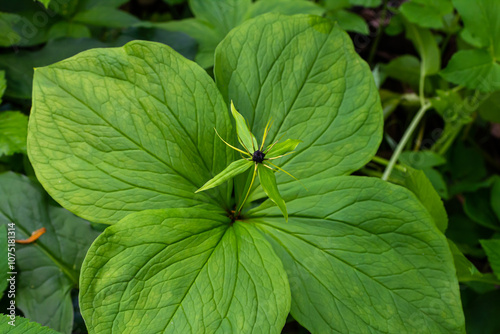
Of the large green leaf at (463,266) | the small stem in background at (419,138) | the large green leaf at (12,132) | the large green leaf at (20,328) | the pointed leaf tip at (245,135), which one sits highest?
the pointed leaf tip at (245,135)

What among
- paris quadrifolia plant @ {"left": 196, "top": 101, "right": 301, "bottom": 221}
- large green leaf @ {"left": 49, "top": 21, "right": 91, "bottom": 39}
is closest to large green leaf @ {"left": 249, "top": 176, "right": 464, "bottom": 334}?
paris quadrifolia plant @ {"left": 196, "top": 101, "right": 301, "bottom": 221}

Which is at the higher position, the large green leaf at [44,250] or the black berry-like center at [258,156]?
the black berry-like center at [258,156]

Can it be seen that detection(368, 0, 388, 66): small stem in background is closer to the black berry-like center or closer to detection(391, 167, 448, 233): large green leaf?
detection(391, 167, 448, 233): large green leaf

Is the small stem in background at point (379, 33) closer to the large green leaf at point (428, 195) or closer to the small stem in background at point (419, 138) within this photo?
the small stem in background at point (419, 138)

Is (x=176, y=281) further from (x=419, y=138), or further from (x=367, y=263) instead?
(x=419, y=138)

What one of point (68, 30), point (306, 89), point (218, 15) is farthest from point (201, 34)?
point (306, 89)

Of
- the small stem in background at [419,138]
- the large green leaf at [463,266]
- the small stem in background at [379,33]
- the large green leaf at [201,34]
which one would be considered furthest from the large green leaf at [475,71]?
the large green leaf at [201,34]

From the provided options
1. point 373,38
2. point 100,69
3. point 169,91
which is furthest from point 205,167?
point 373,38
